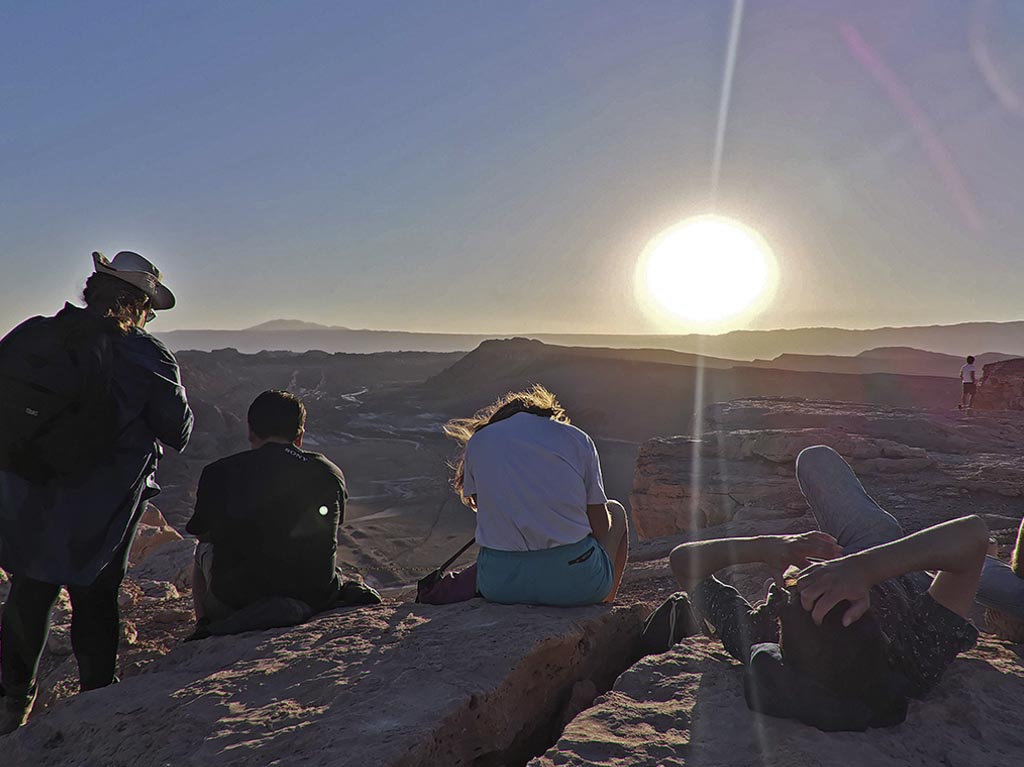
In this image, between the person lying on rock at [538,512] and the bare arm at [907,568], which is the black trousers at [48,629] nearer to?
the person lying on rock at [538,512]

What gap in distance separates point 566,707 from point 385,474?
20071 millimetres

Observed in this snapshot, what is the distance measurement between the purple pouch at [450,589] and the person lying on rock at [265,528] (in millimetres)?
461

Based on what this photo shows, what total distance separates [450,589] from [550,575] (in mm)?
546

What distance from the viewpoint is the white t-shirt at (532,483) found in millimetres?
2604

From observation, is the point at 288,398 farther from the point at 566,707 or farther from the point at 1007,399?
the point at 1007,399

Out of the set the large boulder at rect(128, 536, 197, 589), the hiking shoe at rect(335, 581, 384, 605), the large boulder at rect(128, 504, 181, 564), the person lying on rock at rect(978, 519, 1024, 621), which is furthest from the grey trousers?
the large boulder at rect(128, 504, 181, 564)

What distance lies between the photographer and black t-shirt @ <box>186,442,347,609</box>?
110 inches

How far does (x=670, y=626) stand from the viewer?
2.65 meters

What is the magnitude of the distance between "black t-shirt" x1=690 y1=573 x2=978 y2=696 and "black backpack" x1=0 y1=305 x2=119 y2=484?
2310 millimetres

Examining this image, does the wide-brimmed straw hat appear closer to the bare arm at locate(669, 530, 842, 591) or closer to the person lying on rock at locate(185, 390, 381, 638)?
the person lying on rock at locate(185, 390, 381, 638)

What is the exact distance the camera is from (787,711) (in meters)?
1.83

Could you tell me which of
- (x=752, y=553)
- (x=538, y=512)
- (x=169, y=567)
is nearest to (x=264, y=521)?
(x=538, y=512)

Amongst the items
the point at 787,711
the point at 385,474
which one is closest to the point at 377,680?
the point at 787,711

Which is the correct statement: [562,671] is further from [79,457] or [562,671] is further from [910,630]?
[79,457]
